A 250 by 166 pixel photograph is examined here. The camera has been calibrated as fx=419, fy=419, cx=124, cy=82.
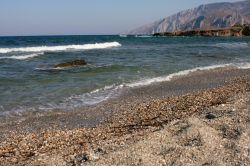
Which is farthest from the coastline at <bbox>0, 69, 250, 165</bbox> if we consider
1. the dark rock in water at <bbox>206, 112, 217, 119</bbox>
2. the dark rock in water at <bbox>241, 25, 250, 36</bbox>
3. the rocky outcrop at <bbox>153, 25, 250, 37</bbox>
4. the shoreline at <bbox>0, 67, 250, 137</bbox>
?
the rocky outcrop at <bbox>153, 25, 250, 37</bbox>

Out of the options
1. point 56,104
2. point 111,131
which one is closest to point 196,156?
point 111,131

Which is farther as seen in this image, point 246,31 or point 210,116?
point 246,31

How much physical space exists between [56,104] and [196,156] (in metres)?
7.72

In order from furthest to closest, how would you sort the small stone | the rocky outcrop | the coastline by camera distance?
the rocky outcrop < the small stone < the coastline

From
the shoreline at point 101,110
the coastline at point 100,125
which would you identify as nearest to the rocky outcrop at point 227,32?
the shoreline at point 101,110

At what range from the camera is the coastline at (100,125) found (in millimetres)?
7653

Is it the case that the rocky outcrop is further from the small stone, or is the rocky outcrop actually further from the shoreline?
the small stone

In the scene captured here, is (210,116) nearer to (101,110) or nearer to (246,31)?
(101,110)

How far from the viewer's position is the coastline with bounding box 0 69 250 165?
25.1 ft

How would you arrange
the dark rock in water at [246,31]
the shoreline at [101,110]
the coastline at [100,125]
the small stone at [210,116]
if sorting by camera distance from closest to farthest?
the coastline at [100,125] < the small stone at [210,116] < the shoreline at [101,110] < the dark rock in water at [246,31]

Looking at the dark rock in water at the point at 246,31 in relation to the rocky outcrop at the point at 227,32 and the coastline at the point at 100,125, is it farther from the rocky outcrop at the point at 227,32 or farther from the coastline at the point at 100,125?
the coastline at the point at 100,125

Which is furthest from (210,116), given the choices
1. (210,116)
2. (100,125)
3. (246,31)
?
(246,31)

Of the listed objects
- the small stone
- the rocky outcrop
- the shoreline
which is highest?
the small stone

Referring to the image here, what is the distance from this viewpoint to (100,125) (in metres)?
10.4
